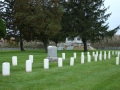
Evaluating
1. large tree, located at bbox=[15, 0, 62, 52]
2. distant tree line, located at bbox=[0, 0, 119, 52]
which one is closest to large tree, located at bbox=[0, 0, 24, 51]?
distant tree line, located at bbox=[0, 0, 119, 52]

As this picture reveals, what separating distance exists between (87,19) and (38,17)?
35.7ft

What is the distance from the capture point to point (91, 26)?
45.3 m

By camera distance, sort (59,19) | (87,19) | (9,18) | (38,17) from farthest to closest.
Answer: (9,18), (87,19), (59,19), (38,17)

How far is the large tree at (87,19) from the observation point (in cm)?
4478

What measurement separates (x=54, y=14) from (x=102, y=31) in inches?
385

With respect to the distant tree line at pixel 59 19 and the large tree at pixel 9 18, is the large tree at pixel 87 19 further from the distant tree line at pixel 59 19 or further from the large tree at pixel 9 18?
the large tree at pixel 9 18

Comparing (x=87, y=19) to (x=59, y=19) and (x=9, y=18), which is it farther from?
(x=9, y=18)

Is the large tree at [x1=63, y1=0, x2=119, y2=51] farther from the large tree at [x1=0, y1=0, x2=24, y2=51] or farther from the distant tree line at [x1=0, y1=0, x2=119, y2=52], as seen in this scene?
the large tree at [x1=0, y1=0, x2=24, y2=51]

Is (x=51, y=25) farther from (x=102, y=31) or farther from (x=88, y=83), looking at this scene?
(x=88, y=83)

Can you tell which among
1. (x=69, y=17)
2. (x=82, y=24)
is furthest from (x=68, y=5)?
(x=82, y=24)

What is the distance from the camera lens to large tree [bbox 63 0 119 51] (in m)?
44.8

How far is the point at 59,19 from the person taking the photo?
43.2 meters

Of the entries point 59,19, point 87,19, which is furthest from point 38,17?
point 87,19

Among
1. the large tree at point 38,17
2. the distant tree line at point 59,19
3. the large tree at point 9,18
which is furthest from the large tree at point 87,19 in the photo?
the large tree at point 9,18
